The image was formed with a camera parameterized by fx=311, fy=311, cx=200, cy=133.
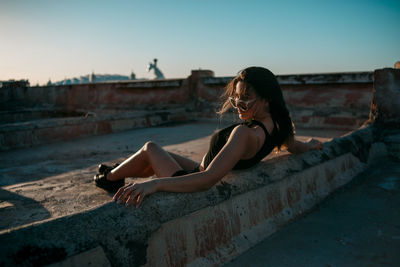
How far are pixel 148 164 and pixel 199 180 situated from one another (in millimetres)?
737

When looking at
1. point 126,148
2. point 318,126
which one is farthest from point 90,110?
point 318,126

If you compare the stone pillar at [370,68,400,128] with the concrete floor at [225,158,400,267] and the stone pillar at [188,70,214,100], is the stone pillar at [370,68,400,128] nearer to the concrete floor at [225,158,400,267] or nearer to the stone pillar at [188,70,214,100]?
the concrete floor at [225,158,400,267]

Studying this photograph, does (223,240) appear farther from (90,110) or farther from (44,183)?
(90,110)

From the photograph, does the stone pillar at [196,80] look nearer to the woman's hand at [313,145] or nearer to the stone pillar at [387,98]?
the stone pillar at [387,98]

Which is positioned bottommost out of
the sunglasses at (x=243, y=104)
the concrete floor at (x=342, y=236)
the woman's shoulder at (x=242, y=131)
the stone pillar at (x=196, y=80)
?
the concrete floor at (x=342, y=236)

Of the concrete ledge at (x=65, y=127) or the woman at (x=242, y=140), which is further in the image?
the concrete ledge at (x=65, y=127)

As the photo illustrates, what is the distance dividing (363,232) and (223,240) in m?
1.04

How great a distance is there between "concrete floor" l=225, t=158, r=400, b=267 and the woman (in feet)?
1.78

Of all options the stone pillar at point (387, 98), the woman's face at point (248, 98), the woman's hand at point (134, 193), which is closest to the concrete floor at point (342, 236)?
the woman's hand at point (134, 193)

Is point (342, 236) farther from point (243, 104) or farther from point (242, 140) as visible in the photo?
point (243, 104)

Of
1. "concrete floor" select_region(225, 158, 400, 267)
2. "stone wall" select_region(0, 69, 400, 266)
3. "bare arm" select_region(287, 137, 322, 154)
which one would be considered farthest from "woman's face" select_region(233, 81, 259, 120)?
"concrete floor" select_region(225, 158, 400, 267)

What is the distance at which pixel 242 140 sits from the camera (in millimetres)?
1827

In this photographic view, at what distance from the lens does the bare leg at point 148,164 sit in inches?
85.2

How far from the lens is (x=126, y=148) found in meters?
5.28
